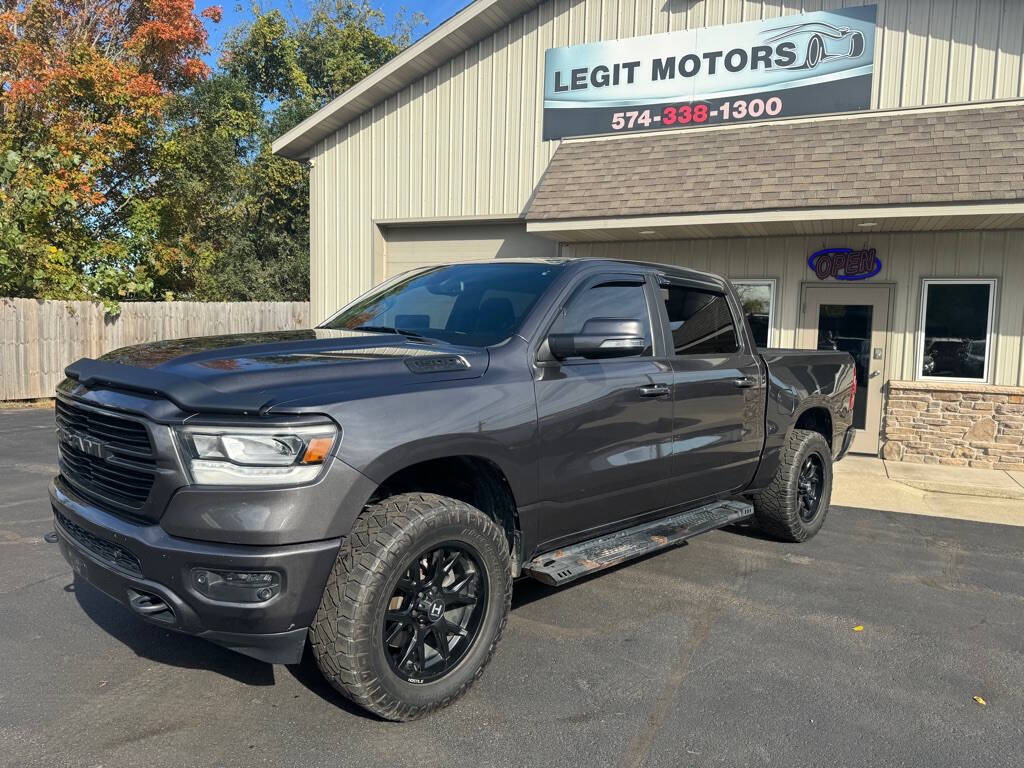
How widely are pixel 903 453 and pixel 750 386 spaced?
5.98 metres

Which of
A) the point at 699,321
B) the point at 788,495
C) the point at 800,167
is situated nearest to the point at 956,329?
the point at 800,167

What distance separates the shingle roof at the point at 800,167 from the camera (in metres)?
8.41

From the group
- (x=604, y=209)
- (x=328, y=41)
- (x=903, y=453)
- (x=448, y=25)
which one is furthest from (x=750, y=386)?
(x=328, y=41)

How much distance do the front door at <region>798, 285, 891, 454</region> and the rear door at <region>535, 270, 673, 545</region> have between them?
262 inches

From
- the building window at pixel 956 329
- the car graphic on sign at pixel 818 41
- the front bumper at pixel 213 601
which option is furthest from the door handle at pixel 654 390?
the car graphic on sign at pixel 818 41

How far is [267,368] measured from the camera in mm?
2969

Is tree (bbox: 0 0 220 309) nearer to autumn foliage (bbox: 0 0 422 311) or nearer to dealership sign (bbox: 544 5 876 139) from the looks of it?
autumn foliage (bbox: 0 0 422 311)

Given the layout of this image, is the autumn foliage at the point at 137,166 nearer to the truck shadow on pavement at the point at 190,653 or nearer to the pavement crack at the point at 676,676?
the truck shadow on pavement at the point at 190,653

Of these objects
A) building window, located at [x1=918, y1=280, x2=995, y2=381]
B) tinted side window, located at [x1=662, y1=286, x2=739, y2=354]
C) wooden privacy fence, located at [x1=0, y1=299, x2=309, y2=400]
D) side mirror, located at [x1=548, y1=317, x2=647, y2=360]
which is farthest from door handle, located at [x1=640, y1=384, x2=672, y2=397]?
wooden privacy fence, located at [x1=0, y1=299, x2=309, y2=400]

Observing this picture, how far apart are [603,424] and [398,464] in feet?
4.19

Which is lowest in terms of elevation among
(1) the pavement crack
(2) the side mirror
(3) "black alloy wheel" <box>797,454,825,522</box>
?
(1) the pavement crack

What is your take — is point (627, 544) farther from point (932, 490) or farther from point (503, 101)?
point (503, 101)

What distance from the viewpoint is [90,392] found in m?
3.18

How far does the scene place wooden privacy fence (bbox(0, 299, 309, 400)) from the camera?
13.4m
